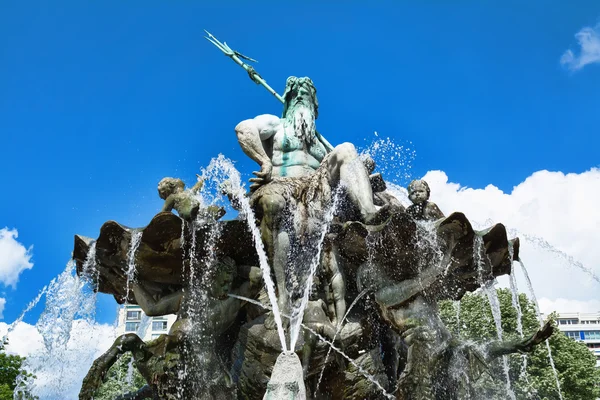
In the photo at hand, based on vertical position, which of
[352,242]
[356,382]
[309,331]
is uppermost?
[352,242]

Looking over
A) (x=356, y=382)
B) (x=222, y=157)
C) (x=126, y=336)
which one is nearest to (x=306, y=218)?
(x=222, y=157)

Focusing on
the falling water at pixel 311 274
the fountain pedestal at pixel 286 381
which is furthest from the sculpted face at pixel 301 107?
the fountain pedestal at pixel 286 381

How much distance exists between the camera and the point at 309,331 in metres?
7.24

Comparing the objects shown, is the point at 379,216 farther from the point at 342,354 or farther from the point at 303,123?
the point at 303,123

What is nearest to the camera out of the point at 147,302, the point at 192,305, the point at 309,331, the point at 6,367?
the point at 309,331

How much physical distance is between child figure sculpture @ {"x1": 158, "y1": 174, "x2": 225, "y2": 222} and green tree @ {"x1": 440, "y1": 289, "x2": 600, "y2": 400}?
15.4 metres

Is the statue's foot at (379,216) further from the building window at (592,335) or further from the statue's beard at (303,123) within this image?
the building window at (592,335)

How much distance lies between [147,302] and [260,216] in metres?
1.78

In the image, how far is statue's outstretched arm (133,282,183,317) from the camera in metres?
7.99

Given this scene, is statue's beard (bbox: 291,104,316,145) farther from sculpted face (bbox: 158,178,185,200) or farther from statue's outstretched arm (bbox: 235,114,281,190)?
sculpted face (bbox: 158,178,185,200)

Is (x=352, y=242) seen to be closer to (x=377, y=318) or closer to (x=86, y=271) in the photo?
(x=377, y=318)

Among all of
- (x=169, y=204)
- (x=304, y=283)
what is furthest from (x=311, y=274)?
(x=169, y=204)

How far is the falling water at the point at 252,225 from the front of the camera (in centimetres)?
735

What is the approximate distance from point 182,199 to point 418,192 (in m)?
2.67
